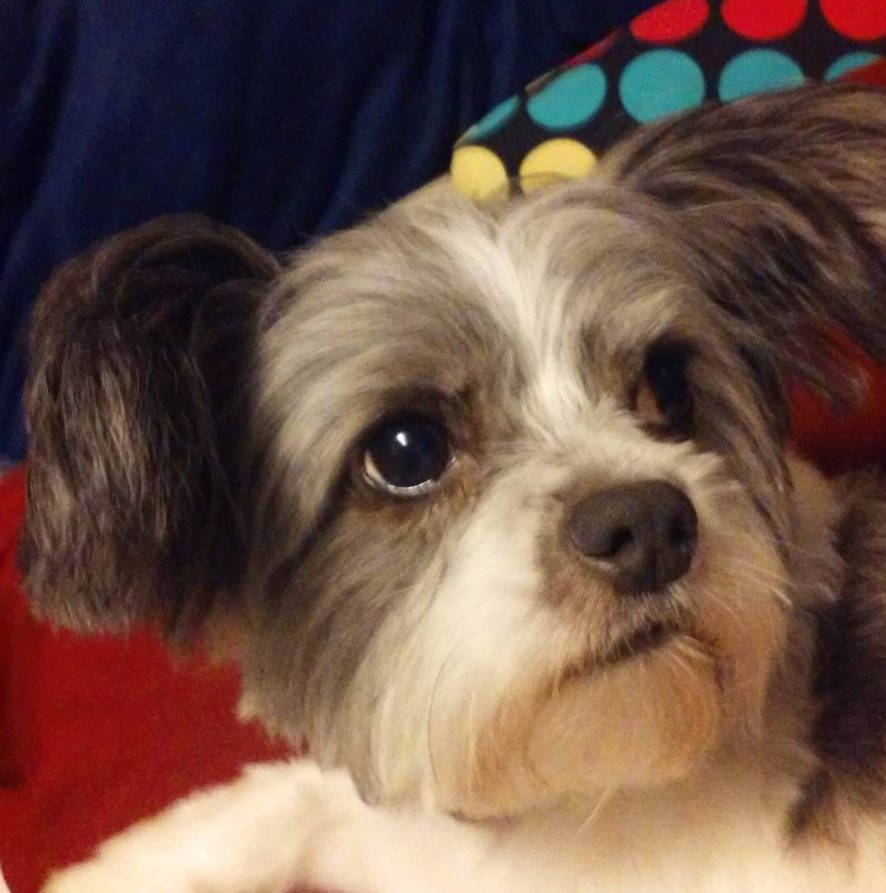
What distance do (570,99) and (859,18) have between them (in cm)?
51

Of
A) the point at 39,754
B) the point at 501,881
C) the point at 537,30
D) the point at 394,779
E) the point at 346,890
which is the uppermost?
the point at 537,30

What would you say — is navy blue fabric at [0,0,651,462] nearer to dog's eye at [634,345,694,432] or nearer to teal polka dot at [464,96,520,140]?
teal polka dot at [464,96,520,140]

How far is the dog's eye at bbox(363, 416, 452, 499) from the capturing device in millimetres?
1097

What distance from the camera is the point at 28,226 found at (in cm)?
211

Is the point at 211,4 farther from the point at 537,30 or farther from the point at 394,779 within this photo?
the point at 394,779

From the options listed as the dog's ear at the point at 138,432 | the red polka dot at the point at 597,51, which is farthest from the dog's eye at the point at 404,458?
the red polka dot at the point at 597,51

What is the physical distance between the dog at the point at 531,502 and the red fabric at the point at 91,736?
0.44m

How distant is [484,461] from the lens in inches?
43.6

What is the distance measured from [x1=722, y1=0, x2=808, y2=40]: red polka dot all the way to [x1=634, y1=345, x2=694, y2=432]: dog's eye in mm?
1032

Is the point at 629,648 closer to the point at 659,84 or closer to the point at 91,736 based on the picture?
the point at 91,736

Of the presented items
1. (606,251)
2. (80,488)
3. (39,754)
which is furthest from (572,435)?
(39,754)

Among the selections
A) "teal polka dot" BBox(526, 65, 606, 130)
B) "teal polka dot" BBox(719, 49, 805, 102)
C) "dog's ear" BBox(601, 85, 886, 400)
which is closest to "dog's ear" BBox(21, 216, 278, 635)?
"dog's ear" BBox(601, 85, 886, 400)

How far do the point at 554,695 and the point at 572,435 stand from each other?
25 cm

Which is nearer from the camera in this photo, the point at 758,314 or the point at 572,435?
the point at 572,435
